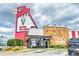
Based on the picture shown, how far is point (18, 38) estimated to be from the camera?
11.2ft

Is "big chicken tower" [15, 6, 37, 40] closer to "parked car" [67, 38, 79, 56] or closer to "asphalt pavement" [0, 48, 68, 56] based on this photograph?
"asphalt pavement" [0, 48, 68, 56]

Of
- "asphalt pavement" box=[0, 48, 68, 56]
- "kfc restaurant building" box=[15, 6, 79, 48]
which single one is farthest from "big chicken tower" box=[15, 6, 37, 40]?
"asphalt pavement" box=[0, 48, 68, 56]

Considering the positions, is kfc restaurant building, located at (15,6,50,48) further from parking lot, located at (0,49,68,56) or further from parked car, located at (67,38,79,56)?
parked car, located at (67,38,79,56)

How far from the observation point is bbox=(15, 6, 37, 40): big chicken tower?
134 inches

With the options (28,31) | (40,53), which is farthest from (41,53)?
(28,31)

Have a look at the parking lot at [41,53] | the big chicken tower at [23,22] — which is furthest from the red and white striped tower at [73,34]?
the big chicken tower at [23,22]

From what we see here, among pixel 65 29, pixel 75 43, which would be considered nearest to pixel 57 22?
pixel 65 29

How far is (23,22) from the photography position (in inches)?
135

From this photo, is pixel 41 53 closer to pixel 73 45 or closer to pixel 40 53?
pixel 40 53

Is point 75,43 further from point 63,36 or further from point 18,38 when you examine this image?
point 18,38

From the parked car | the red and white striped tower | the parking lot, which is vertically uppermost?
the red and white striped tower

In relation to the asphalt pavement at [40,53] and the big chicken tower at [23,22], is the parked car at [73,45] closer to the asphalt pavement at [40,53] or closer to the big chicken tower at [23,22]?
the asphalt pavement at [40,53]

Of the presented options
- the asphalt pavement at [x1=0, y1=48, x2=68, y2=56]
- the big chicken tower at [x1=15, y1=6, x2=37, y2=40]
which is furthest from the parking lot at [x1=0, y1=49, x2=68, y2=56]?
the big chicken tower at [x1=15, y1=6, x2=37, y2=40]

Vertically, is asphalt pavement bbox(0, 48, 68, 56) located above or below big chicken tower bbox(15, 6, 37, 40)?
below
